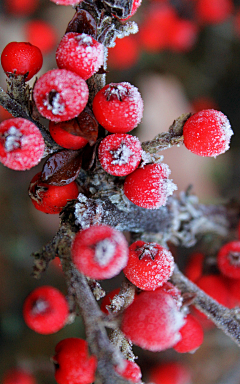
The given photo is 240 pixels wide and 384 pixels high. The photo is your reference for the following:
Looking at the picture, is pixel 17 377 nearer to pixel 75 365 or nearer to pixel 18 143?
pixel 75 365

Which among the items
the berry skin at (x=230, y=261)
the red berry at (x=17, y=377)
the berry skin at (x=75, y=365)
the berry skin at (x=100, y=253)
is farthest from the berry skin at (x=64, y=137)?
the red berry at (x=17, y=377)

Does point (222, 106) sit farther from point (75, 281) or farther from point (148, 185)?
point (75, 281)

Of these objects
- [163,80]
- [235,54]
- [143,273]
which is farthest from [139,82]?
[143,273]

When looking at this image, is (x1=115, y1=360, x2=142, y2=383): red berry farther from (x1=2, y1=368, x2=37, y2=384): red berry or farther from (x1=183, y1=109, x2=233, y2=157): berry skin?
(x1=2, y1=368, x2=37, y2=384): red berry

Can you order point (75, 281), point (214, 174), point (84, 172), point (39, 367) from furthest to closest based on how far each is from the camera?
1. point (214, 174)
2. point (39, 367)
3. point (84, 172)
4. point (75, 281)

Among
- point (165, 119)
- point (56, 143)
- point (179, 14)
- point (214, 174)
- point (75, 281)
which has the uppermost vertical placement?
point (179, 14)

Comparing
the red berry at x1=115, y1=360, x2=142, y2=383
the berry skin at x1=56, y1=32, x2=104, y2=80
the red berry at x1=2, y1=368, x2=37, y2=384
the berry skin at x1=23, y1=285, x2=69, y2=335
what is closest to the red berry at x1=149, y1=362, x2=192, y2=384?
the red berry at x1=2, y1=368, x2=37, y2=384
